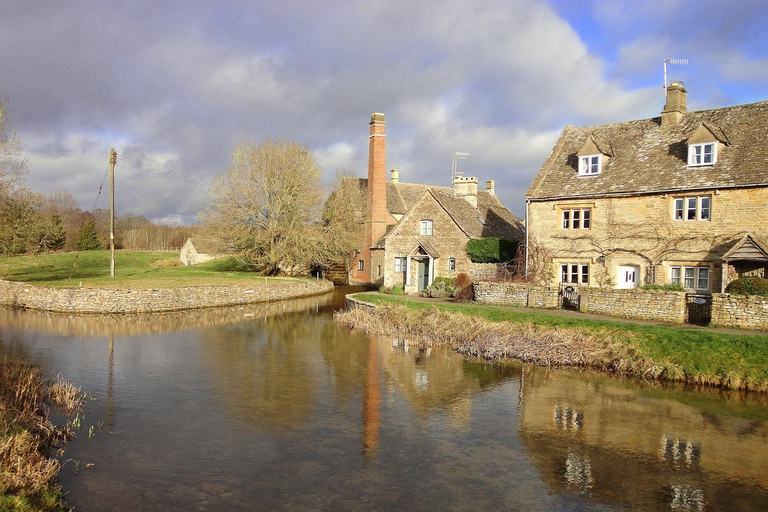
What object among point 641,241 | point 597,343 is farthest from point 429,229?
point 597,343

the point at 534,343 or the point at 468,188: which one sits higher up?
the point at 468,188

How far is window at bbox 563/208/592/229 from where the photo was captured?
2764 cm

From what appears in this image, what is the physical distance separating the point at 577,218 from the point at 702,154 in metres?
6.29

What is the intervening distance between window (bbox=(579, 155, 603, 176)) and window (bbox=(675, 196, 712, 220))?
4.59 m

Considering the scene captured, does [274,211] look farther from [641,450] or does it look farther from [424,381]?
[641,450]

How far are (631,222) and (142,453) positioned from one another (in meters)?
23.7

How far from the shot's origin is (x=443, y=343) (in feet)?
72.2

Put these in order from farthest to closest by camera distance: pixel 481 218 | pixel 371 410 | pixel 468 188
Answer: pixel 468 188
pixel 481 218
pixel 371 410

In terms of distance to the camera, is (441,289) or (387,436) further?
(441,289)

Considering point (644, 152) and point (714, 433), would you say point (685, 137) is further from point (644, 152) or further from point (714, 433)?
point (714, 433)

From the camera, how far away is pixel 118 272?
42969 mm

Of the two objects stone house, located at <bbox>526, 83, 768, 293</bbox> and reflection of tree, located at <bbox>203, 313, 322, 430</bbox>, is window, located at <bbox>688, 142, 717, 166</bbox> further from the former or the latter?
reflection of tree, located at <bbox>203, 313, 322, 430</bbox>

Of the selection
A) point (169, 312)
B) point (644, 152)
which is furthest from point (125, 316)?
point (644, 152)

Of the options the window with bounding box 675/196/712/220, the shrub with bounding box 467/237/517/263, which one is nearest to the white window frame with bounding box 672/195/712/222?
the window with bounding box 675/196/712/220
